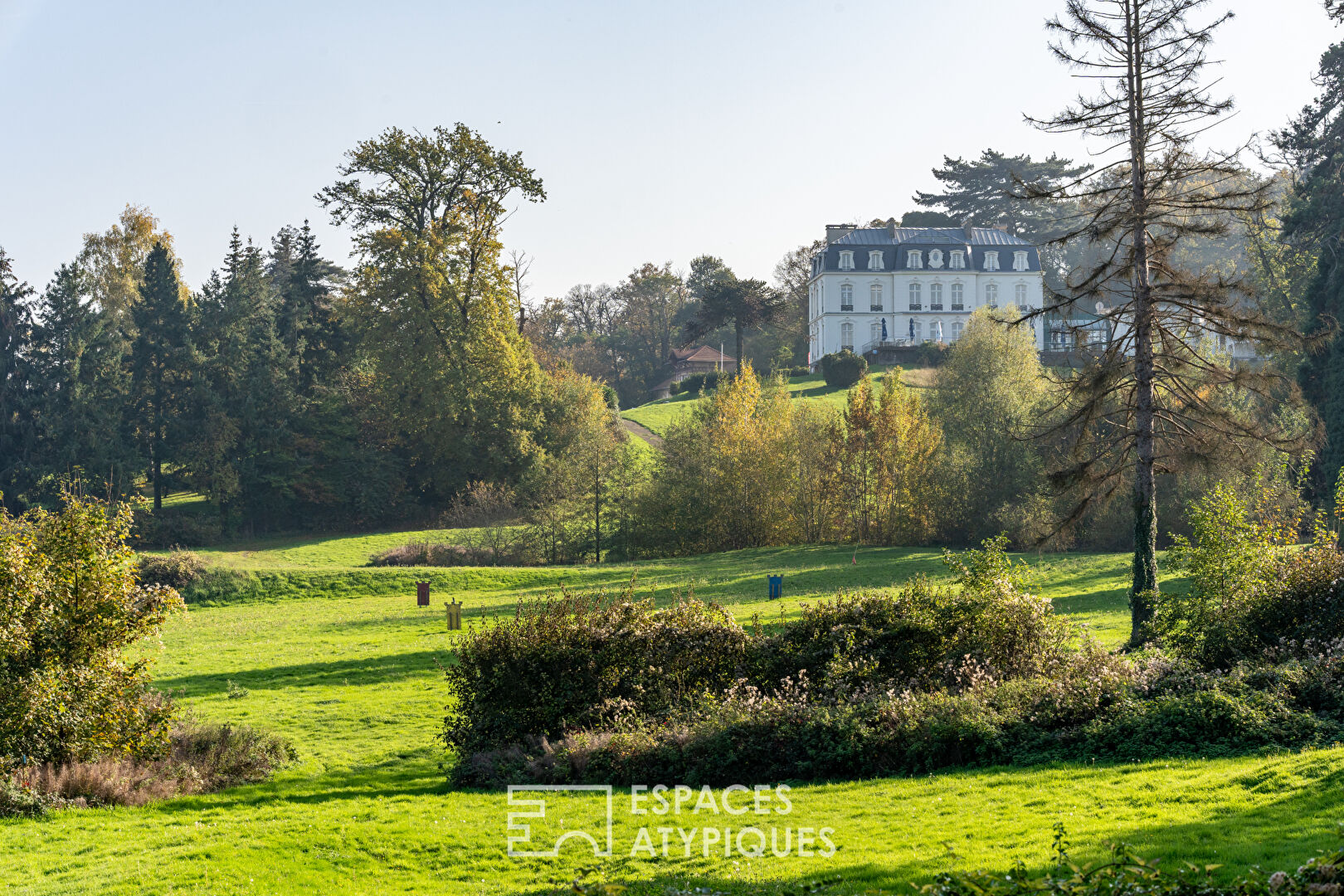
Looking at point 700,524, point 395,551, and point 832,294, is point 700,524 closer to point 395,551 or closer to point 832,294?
point 395,551

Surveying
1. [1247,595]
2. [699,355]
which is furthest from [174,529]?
[699,355]

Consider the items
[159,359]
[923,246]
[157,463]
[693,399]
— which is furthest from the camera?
[923,246]

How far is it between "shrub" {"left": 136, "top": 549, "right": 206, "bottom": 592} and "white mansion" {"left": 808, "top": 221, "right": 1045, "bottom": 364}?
194 ft

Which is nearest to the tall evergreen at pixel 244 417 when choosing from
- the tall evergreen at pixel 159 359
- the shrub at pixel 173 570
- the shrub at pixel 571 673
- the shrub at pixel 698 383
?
the tall evergreen at pixel 159 359

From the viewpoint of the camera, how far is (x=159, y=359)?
59125mm

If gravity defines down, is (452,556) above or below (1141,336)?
below

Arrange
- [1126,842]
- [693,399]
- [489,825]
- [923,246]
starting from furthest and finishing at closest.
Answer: [923,246] < [693,399] < [489,825] < [1126,842]

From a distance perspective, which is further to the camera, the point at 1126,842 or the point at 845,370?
the point at 845,370

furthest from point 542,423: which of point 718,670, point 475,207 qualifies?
point 718,670

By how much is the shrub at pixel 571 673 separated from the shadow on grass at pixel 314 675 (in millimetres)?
7171

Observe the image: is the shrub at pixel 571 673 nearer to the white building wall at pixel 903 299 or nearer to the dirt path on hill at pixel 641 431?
the dirt path on hill at pixel 641 431

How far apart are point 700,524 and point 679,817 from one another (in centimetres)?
3351

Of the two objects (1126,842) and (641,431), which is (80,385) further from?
(1126,842)

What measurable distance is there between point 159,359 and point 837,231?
5496 centimetres
